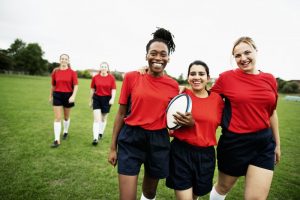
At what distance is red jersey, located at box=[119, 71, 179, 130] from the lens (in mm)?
3131

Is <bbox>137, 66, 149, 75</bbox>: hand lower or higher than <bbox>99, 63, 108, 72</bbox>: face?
lower

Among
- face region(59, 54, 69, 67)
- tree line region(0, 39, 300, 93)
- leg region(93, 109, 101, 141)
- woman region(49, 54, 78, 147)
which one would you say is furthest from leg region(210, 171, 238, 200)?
tree line region(0, 39, 300, 93)

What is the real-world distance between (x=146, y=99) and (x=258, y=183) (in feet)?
5.84

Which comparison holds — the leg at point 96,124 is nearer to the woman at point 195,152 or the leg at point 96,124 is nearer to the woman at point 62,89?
→ the woman at point 62,89

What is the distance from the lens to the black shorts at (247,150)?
3307mm

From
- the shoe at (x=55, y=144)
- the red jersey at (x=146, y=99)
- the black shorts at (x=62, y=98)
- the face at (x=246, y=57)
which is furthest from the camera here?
the black shorts at (x=62, y=98)

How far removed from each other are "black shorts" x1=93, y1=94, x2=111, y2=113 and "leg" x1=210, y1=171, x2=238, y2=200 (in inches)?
210

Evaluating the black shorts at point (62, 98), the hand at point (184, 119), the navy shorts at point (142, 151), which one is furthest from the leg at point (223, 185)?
the black shorts at point (62, 98)

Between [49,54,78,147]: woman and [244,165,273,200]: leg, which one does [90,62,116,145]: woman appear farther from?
[244,165,273,200]: leg

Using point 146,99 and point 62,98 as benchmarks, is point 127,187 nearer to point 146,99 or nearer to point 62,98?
point 146,99

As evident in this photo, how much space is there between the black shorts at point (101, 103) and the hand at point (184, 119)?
559cm

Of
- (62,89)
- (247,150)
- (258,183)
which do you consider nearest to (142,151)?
(247,150)

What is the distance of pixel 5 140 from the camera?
742 cm

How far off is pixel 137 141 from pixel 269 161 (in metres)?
1.76
